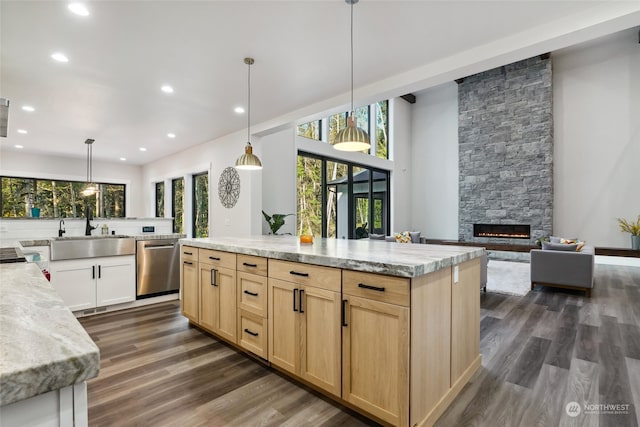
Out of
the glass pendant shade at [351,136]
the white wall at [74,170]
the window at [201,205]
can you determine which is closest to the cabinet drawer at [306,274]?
the glass pendant shade at [351,136]

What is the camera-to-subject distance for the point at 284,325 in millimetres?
2201

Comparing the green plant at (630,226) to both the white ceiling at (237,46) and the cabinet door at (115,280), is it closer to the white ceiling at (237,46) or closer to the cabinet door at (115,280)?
the white ceiling at (237,46)

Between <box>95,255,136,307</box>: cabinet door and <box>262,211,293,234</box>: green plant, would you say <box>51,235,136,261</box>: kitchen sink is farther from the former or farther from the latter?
<box>262,211,293,234</box>: green plant

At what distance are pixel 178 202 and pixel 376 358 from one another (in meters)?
6.98

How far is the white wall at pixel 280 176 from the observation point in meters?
5.87

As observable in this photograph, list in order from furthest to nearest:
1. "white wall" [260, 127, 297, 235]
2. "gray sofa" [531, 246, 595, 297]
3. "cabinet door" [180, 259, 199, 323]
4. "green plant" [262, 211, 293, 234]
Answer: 1. "white wall" [260, 127, 297, 235]
2. "green plant" [262, 211, 293, 234]
3. "gray sofa" [531, 246, 595, 297]
4. "cabinet door" [180, 259, 199, 323]

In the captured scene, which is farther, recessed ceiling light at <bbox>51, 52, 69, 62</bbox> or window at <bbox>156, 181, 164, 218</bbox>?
window at <bbox>156, 181, 164, 218</bbox>

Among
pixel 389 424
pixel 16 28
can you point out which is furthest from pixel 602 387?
pixel 16 28

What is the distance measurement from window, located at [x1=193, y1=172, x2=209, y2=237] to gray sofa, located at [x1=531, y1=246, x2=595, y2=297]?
5798mm

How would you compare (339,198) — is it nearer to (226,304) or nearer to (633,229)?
(226,304)

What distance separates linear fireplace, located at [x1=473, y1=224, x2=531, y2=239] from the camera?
26.7ft

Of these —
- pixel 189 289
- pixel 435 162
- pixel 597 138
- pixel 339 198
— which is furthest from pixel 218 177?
pixel 597 138

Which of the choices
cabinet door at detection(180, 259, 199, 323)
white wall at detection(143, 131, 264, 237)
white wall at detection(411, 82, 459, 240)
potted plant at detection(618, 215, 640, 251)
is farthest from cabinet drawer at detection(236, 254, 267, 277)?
white wall at detection(411, 82, 459, 240)


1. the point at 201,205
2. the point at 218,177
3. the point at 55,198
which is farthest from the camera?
the point at 55,198
